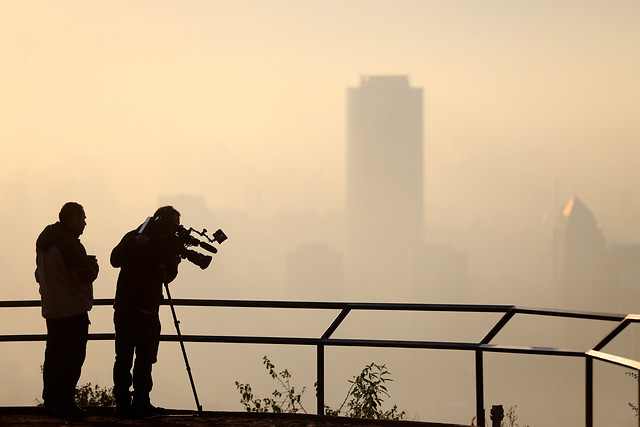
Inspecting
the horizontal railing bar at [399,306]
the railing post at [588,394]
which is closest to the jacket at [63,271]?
the horizontal railing bar at [399,306]

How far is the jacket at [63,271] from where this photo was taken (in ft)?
29.6

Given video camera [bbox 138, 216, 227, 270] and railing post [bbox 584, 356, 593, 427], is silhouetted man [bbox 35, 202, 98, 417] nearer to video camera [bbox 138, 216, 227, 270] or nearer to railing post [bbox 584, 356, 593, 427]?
video camera [bbox 138, 216, 227, 270]

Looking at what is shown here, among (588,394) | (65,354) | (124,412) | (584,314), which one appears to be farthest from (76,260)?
(588,394)

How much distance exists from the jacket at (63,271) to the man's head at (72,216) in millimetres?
50

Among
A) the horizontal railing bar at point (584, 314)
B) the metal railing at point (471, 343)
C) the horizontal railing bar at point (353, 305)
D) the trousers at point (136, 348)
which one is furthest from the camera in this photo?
the trousers at point (136, 348)

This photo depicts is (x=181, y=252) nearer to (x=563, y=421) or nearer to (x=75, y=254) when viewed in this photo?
(x=75, y=254)

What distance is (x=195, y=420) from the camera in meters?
9.12

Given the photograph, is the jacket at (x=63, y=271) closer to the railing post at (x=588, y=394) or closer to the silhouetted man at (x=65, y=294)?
the silhouetted man at (x=65, y=294)

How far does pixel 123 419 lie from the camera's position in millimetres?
9078

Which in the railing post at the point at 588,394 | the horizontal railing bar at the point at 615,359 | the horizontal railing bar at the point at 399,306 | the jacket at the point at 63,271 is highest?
the jacket at the point at 63,271

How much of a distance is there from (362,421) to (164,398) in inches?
6630

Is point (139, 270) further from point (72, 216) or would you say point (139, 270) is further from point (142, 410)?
point (142, 410)

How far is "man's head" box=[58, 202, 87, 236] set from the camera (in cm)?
907


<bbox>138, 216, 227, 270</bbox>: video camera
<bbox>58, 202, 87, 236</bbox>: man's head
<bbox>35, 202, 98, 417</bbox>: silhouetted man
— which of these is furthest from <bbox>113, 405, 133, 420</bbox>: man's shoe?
<bbox>58, 202, 87, 236</bbox>: man's head
